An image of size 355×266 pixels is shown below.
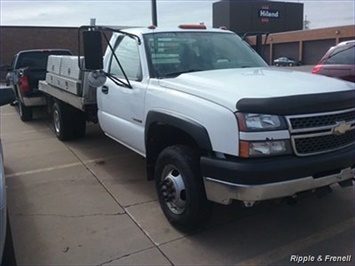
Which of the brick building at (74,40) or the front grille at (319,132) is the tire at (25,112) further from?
the brick building at (74,40)

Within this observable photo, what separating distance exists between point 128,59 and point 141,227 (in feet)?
6.87

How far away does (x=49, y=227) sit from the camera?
13.3 feet

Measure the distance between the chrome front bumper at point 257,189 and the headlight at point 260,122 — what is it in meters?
0.43

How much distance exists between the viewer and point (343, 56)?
7.27 meters

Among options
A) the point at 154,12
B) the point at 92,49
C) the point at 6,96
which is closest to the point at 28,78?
the point at 154,12

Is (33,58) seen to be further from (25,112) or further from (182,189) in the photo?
(182,189)

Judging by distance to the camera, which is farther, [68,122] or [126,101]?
[68,122]

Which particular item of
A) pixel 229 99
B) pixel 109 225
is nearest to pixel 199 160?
pixel 229 99

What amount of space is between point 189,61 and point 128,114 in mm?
957

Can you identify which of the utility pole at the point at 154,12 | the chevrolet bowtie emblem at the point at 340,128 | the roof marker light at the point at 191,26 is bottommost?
the chevrolet bowtie emblem at the point at 340,128

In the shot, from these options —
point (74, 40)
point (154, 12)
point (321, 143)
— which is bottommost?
point (321, 143)

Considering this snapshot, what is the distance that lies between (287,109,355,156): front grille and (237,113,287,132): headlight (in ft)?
0.29

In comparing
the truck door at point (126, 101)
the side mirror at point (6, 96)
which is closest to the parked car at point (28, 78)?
the truck door at point (126, 101)

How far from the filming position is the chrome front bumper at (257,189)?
3.08 m
